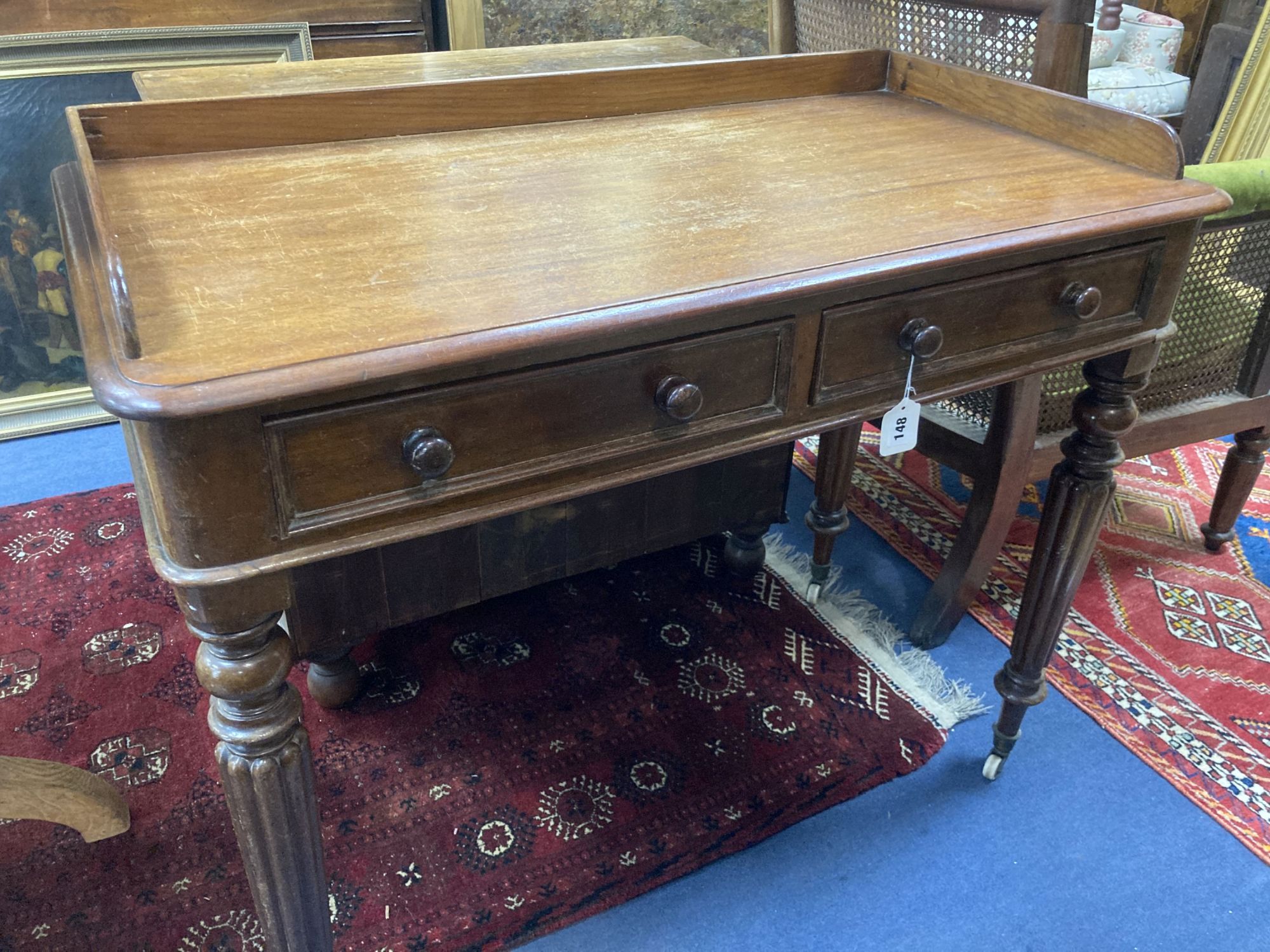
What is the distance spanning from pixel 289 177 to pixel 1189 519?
2.07 metres

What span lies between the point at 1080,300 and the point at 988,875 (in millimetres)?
864

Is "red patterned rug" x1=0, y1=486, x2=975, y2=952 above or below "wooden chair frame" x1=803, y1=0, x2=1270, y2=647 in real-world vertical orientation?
below

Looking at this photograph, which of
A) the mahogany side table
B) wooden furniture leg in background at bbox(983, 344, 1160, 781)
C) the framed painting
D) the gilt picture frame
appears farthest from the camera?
the gilt picture frame

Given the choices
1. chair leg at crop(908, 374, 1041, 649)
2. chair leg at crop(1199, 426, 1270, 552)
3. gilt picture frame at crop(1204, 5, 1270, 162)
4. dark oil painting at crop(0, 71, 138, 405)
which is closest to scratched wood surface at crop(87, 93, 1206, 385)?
chair leg at crop(908, 374, 1041, 649)

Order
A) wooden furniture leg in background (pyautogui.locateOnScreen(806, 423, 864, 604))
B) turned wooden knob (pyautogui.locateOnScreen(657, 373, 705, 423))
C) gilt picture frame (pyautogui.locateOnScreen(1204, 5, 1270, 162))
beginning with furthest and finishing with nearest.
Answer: gilt picture frame (pyautogui.locateOnScreen(1204, 5, 1270, 162)) < wooden furniture leg in background (pyautogui.locateOnScreen(806, 423, 864, 604)) < turned wooden knob (pyautogui.locateOnScreen(657, 373, 705, 423))

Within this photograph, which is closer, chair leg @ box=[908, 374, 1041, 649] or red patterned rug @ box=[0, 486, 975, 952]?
red patterned rug @ box=[0, 486, 975, 952]

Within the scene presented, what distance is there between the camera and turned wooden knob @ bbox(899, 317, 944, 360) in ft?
3.37

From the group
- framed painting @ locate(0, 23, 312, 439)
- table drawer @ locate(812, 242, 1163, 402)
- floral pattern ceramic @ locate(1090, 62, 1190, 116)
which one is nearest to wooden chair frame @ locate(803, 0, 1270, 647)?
table drawer @ locate(812, 242, 1163, 402)

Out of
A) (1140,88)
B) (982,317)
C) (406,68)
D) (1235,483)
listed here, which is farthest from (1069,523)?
(1140,88)

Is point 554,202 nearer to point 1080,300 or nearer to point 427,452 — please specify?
point 427,452

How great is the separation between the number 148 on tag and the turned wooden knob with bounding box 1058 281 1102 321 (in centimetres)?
20

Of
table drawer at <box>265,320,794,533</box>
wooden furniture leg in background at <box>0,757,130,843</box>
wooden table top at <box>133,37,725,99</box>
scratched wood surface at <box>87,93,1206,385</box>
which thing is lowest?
wooden furniture leg in background at <box>0,757,130,843</box>

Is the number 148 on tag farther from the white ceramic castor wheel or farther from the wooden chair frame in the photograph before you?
the white ceramic castor wheel

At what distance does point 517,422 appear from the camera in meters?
0.87
